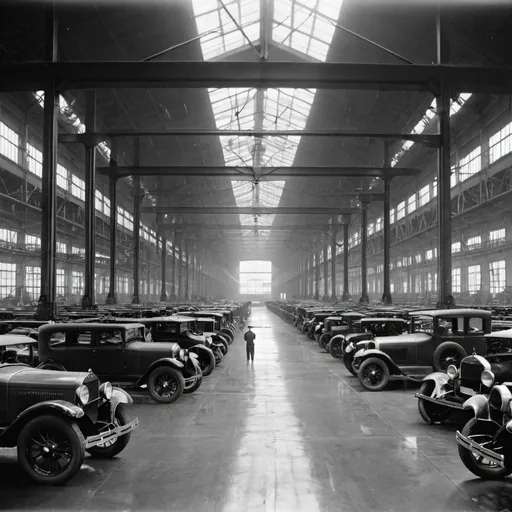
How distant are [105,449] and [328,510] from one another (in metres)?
2.86

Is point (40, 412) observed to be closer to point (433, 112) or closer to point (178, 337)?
point (178, 337)

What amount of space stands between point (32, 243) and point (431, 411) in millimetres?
27831

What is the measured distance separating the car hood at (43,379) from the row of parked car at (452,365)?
4114 mm

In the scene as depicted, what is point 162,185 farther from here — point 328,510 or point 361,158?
point 328,510

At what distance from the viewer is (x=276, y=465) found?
6.02 meters

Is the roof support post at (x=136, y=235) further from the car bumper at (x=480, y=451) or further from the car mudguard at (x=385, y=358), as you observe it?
the car bumper at (x=480, y=451)

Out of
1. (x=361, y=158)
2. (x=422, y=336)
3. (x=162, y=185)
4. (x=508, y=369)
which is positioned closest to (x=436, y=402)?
(x=508, y=369)

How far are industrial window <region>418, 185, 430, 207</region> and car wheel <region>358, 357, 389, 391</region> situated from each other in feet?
86.3

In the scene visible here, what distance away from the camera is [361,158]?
114 feet

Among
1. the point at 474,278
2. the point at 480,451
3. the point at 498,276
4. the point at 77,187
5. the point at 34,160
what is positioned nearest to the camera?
the point at 480,451

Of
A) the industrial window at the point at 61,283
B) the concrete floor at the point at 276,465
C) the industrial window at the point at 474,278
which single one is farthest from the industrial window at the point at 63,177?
the industrial window at the point at 474,278

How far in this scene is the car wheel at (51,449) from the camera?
530cm

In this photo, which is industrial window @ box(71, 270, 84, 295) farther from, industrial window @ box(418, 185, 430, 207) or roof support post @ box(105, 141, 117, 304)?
industrial window @ box(418, 185, 430, 207)

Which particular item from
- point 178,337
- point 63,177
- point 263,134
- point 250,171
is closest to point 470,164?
point 250,171
